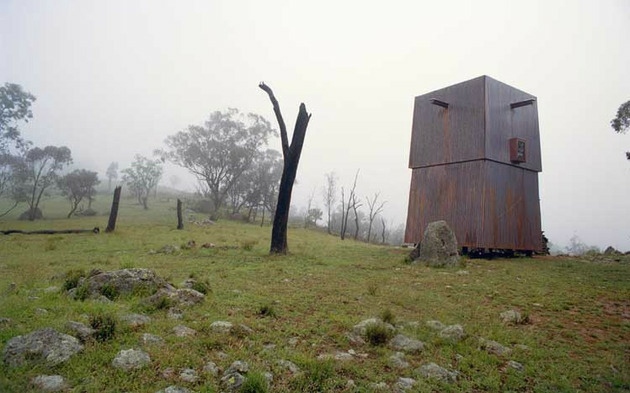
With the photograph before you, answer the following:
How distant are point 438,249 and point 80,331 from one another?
1091 centimetres

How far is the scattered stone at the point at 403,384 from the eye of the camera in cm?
334

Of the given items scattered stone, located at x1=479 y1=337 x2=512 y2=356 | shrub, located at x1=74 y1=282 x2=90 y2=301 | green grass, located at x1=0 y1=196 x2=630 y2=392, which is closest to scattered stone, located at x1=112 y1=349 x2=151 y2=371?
green grass, located at x1=0 y1=196 x2=630 y2=392

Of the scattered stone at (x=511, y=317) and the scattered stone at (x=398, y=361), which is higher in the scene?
the scattered stone at (x=511, y=317)

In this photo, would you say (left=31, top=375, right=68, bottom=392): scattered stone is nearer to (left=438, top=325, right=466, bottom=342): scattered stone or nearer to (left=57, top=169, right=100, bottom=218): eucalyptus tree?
(left=438, top=325, right=466, bottom=342): scattered stone

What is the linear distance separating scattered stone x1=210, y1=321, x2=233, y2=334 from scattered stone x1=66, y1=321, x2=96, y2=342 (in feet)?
4.28

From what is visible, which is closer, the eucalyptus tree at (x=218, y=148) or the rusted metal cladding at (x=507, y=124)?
the rusted metal cladding at (x=507, y=124)

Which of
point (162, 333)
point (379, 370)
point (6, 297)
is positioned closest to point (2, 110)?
point (6, 297)

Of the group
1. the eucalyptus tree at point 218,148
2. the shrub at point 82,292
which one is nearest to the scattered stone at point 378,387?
the shrub at point 82,292

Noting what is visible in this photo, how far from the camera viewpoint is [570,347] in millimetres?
4793

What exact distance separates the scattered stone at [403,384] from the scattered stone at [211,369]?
5.80ft

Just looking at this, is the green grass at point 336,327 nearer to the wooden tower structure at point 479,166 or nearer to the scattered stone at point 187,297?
the scattered stone at point 187,297

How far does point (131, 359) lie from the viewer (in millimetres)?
3342

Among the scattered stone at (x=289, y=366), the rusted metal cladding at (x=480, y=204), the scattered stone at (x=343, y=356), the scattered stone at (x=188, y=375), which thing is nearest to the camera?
the scattered stone at (x=188, y=375)

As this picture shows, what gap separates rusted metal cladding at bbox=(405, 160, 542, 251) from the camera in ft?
54.6
